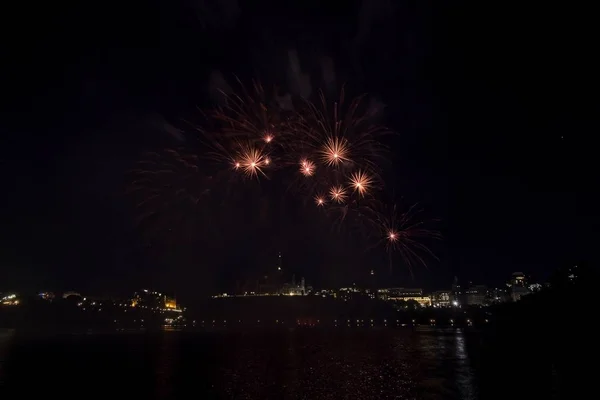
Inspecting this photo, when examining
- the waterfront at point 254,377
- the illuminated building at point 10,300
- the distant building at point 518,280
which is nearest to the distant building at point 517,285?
the distant building at point 518,280

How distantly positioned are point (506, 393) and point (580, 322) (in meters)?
21.7

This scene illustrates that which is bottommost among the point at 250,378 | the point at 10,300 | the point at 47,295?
the point at 250,378

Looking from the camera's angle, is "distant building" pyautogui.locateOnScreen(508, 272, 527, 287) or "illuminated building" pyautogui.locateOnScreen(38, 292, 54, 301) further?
"illuminated building" pyautogui.locateOnScreen(38, 292, 54, 301)

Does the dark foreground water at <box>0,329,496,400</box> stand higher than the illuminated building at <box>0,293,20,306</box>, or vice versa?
the illuminated building at <box>0,293,20,306</box>

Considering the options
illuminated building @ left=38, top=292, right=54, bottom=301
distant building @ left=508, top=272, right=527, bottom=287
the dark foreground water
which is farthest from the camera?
illuminated building @ left=38, top=292, right=54, bottom=301

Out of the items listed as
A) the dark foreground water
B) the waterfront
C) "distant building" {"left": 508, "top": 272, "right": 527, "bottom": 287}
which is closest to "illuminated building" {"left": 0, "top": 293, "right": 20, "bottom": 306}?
the waterfront

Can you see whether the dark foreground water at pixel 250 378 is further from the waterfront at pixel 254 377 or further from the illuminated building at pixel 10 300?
the illuminated building at pixel 10 300

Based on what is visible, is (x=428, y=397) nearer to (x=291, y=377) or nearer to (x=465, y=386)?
(x=465, y=386)

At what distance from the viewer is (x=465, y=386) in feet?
72.7

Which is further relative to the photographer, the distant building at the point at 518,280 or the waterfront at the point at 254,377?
the distant building at the point at 518,280

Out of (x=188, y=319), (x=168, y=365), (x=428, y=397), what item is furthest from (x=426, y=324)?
(x=428, y=397)

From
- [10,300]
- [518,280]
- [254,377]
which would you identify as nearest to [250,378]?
[254,377]

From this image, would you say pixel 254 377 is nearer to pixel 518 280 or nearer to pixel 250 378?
pixel 250 378

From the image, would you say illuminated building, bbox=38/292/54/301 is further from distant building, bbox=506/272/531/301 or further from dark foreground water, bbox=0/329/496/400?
distant building, bbox=506/272/531/301
